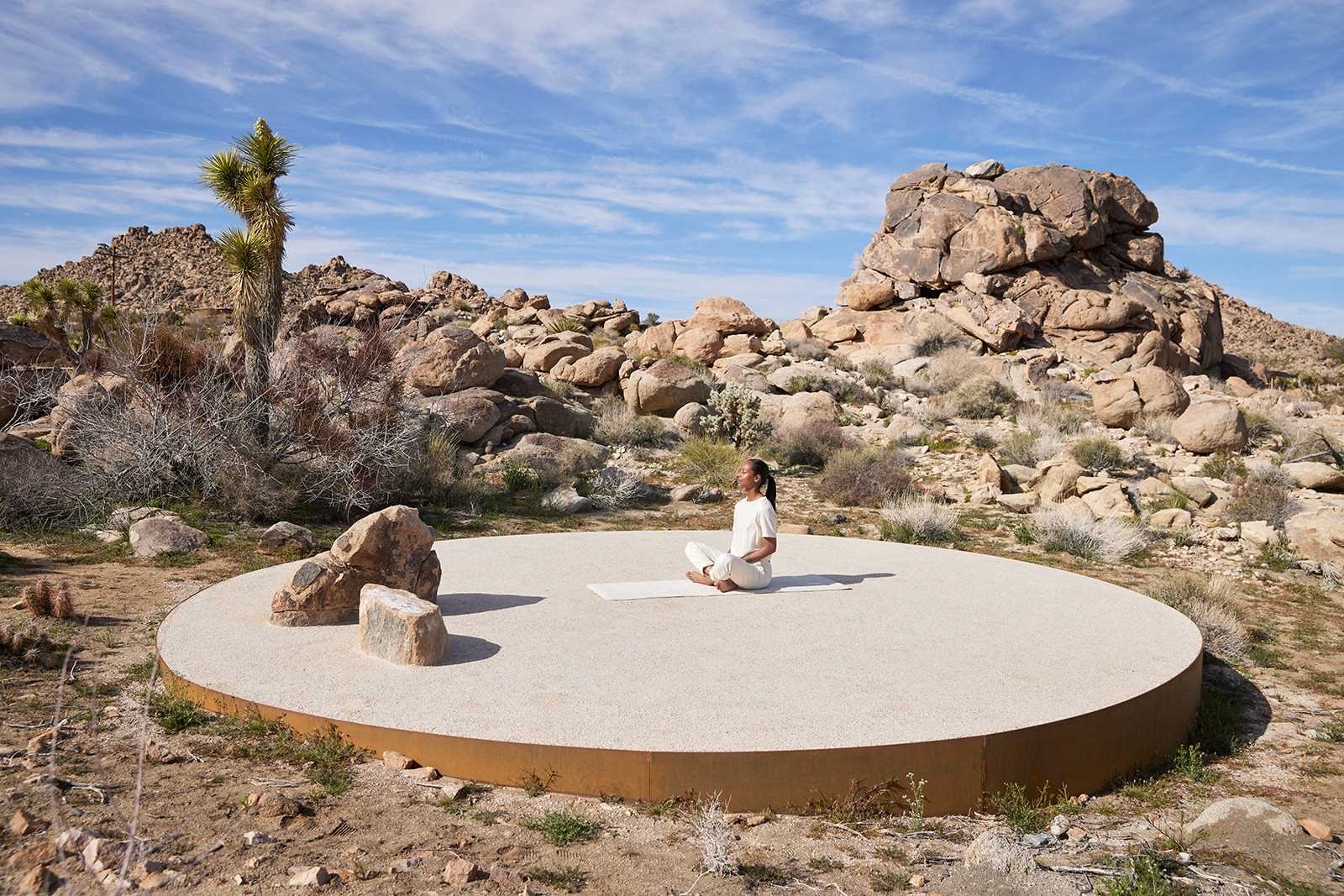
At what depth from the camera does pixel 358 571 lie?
22.0ft

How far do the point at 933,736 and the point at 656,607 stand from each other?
9.39 feet

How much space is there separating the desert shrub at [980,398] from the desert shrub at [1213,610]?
13140 millimetres

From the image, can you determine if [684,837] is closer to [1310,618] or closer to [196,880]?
[196,880]

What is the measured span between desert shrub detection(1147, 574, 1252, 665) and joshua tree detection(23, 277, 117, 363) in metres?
28.0

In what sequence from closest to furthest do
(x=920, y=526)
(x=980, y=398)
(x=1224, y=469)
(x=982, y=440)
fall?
(x=920, y=526) → (x=1224, y=469) → (x=982, y=440) → (x=980, y=398)

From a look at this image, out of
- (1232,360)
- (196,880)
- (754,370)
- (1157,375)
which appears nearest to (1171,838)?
(196,880)

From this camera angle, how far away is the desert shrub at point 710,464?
1738 centimetres

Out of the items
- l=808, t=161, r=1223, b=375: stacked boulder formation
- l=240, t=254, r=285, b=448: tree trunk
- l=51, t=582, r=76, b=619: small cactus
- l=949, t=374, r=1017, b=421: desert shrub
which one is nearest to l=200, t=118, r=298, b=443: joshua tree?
l=240, t=254, r=285, b=448: tree trunk

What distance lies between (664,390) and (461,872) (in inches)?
762

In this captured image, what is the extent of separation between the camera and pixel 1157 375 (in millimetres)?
22078

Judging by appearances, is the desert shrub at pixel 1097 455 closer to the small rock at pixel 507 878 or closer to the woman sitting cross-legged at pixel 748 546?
the woman sitting cross-legged at pixel 748 546

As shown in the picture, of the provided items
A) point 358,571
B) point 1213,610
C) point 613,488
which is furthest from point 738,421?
point 358,571

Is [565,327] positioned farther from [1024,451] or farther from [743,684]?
[743,684]

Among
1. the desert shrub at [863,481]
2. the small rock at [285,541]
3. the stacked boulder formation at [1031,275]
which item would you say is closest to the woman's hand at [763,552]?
the small rock at [285,541]
